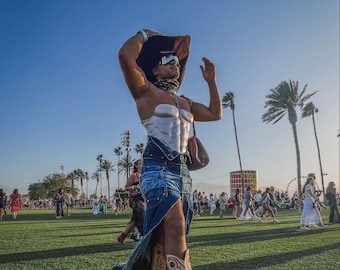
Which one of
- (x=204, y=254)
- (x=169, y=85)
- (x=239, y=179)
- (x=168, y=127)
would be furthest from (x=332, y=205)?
(x=239, y=179)

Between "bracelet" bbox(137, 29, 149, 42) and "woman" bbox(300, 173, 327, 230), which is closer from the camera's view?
"bracelet" bbox(137, 29, 149, 42)

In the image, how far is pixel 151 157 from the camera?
3.03 meters

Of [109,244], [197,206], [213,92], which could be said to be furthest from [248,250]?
[197,206]

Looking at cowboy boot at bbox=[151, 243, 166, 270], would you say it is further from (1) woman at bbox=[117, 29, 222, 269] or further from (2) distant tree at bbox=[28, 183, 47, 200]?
(2) distant tree at bbox=[28, 183, 47, 200]

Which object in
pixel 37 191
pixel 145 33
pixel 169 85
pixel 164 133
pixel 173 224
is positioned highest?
pixel 37 191

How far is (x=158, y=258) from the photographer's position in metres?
2.81

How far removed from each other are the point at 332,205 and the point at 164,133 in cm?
1659

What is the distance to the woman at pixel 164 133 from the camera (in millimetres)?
2787

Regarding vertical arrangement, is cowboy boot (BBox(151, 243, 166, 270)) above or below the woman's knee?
below

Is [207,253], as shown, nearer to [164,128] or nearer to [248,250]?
[248,250]

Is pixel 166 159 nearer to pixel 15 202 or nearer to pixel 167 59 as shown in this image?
pixel 167 59

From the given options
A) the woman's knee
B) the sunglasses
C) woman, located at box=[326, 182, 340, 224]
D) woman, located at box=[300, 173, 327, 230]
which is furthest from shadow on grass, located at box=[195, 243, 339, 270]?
woman, located at box=[326, 182, 340, 224]

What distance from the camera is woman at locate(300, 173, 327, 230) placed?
14.4 m

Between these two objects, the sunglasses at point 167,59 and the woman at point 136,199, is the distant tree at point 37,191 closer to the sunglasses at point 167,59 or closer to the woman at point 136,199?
the woman at point 136,199
